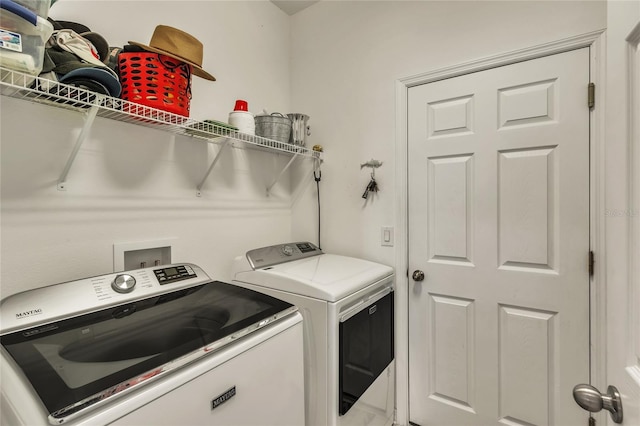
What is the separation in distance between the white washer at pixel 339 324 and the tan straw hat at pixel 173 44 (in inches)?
38.5

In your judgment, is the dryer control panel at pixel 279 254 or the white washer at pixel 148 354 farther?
the dryer control panel at pixel 279 254

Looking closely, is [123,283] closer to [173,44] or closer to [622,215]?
[173,44]

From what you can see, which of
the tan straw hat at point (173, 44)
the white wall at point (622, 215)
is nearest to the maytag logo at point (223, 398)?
the white wall at point (622, 215)

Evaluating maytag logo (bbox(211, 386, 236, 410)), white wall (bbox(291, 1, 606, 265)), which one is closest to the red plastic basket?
maytag logo (bbox(211, 386, 236, 410))

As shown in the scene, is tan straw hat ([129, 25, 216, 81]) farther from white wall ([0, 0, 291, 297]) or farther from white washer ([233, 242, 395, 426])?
white washer ([233, 242, 395, 426])

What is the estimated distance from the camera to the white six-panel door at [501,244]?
1.44 meters

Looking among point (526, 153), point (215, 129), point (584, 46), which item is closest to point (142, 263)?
point (215, 129)

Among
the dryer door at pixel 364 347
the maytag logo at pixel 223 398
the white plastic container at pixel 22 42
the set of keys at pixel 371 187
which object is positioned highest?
the white plastic container at pixel 22 42

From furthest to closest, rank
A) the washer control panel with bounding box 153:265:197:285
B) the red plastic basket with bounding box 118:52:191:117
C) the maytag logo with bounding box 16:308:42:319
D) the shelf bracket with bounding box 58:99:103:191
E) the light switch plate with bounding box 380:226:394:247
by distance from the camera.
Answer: the light switch plate with bounding box 380:226:394:247 < the washer control panel with bounding box 153:265:197:285 < the red plastic basket with bounding box 118:52:191:117 < the shelf bracket with bounding box 58:99:103:191 < the maytag logo with bounding box 16:308:42:319

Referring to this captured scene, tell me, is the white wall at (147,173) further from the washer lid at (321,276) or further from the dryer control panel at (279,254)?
the washer lid at (321,276)

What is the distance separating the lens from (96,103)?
3.33 feet

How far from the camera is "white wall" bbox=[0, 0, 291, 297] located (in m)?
1.10

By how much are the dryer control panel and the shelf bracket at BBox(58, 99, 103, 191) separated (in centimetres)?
85

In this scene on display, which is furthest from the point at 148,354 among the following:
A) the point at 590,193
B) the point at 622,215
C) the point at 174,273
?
the point at 590,193
